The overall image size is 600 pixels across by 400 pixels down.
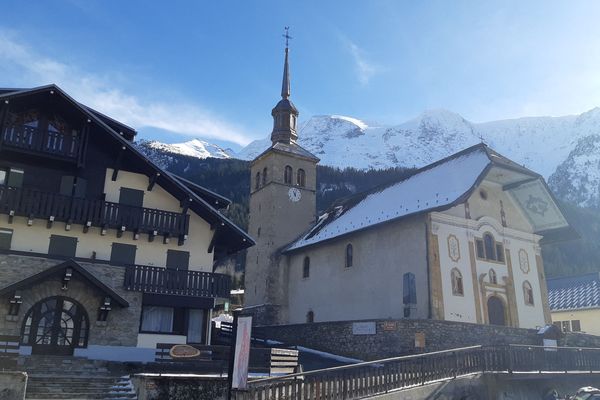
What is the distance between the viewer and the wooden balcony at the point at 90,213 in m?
21.5

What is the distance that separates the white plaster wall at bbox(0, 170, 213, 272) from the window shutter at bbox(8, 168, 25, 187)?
58.3 inches

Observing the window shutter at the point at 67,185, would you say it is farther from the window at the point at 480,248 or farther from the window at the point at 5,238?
the window at the point at 480,248

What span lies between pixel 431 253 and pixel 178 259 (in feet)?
40.3

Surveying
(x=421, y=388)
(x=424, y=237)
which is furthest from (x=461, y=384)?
(x=424, y=237)

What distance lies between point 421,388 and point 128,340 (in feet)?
37.8

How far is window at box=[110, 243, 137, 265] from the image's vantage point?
23516 millimetres

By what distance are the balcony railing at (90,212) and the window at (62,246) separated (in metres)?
0.86

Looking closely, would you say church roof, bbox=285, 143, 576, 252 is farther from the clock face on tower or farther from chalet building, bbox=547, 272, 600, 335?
chalet building, bbox=547, 272, 600, 335

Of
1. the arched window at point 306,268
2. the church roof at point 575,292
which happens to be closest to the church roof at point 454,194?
the arched window at point 306,268

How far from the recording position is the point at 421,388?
16641mm

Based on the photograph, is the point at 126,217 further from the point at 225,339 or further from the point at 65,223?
the point at 225,339

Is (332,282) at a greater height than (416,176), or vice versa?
(416,176)

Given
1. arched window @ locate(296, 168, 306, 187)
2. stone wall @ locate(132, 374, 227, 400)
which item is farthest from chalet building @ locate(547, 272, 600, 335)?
stone wall @ locate(132, 374, 227, 400)

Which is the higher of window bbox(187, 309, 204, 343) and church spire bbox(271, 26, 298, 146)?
church spire bbox(271, 26, 298, 146)
